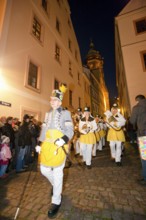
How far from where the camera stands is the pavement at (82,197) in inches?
95.3

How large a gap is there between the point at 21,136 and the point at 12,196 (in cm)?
239

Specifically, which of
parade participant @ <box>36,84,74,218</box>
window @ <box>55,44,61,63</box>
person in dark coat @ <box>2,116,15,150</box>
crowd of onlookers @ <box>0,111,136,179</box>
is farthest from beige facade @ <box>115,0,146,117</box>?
parade participant @ <box>36,84,74,218</box>

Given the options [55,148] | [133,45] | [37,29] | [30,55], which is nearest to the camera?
[55,148]

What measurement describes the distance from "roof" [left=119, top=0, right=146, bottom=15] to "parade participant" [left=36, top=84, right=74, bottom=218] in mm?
15566

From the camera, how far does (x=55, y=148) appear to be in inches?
101

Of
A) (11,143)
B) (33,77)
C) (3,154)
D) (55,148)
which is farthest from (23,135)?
(33,77)

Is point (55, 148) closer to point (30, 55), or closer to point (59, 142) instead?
point (59, 142)

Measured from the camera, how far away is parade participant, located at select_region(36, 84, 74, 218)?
8.31 feet

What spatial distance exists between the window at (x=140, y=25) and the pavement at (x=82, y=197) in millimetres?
13449

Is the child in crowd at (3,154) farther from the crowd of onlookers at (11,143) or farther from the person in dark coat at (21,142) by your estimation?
the person in dark coat at (21,142)

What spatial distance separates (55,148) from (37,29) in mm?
12303

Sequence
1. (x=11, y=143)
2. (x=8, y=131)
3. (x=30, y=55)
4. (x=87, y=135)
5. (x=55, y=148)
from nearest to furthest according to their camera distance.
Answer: (x=55, y=148), (x=8, y=131), (x=11, y=143), (x=87, y=135), (x=30, y=55)

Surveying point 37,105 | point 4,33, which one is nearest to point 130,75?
point 37,105

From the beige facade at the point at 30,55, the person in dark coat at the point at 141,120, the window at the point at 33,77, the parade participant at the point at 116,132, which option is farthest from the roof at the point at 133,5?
the person in dark coat at the point at 141,120
